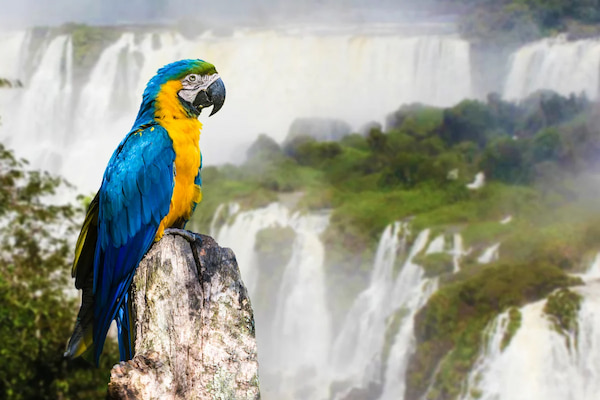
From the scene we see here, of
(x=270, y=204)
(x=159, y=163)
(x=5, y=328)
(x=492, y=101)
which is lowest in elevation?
(x=159, y=163)

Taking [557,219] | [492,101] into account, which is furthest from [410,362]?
[492,101]

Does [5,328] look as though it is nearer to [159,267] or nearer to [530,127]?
[159,267]

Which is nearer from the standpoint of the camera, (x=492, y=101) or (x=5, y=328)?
(x=5, y=328)

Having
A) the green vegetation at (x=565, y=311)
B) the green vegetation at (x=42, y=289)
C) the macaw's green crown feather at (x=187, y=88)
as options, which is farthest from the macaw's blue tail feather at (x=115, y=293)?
the green vegetation at (x=565, y=311)

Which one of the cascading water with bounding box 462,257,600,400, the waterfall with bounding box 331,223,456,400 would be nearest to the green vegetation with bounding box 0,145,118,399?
the waterfall with bounding box 331,223,456,400

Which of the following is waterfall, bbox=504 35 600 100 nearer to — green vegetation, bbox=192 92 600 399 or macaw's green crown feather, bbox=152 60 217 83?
green vegetation, bbox=192 92 600 399

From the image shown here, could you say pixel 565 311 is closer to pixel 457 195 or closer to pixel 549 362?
pixel 549 362

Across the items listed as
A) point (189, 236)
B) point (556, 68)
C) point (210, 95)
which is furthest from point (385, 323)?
point (189, 236)
